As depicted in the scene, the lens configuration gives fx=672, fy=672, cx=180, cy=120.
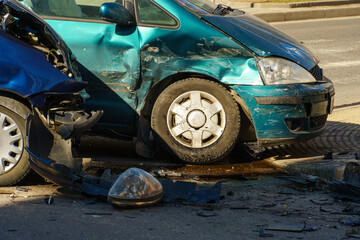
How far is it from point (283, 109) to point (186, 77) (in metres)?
0.95

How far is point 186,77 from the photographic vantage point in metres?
6.29

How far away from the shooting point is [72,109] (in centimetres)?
546

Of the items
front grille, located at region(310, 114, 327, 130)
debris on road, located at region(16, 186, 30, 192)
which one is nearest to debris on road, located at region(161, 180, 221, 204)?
debris on road, located at region(16, 186, 30, 192)

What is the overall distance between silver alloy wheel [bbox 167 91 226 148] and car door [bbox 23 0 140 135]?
412 millimetres

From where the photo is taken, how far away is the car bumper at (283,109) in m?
6.02

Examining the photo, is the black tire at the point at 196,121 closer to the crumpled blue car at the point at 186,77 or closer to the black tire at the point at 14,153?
the crumpled blue car at the point at 186,77

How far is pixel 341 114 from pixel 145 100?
3218mm

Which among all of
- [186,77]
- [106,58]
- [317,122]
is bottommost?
[317,122]

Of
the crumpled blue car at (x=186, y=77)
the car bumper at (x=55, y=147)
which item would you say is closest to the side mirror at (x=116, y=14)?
the crumpled blue car at (x=186, y=77)

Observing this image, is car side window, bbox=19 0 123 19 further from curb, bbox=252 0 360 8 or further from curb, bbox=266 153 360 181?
curb, bbox=252 0 360 8

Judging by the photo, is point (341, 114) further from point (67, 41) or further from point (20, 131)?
point (20, 131)

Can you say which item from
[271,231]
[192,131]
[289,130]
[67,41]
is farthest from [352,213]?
[67,41]

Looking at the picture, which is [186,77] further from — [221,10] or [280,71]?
[221,10]

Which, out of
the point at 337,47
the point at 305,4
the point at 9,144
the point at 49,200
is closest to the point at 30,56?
the point at 9,144
